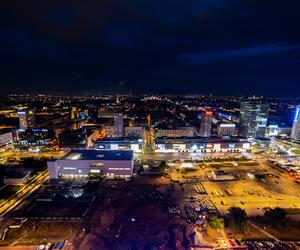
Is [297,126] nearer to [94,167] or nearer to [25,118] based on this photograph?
[94,167]

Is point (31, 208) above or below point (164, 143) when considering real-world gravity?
below

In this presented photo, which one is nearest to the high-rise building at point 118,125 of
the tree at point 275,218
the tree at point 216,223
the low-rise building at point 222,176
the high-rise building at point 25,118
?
the low-rise building at point 222,176

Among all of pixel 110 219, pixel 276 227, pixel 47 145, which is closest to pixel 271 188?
pixel 276 227

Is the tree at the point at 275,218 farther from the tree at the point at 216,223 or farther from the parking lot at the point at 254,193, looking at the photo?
the tree at the point at 216,223

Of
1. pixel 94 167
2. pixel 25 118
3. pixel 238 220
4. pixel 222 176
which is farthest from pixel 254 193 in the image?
pixel 25 118

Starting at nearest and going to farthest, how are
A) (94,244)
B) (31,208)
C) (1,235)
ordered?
(94,244) → (1,235) → (31,208)

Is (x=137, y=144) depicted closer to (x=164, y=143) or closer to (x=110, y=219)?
(x=164, y=143)
